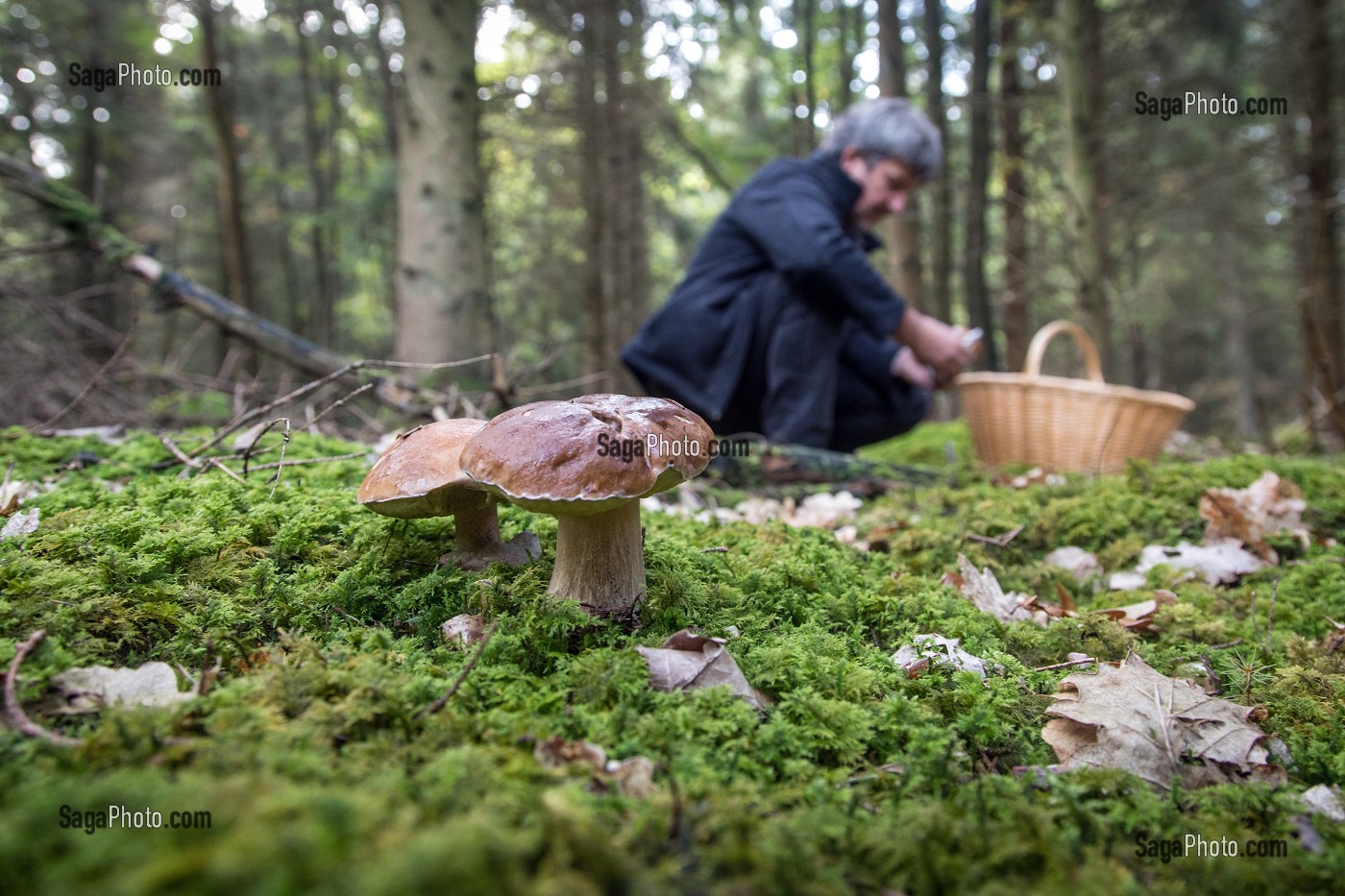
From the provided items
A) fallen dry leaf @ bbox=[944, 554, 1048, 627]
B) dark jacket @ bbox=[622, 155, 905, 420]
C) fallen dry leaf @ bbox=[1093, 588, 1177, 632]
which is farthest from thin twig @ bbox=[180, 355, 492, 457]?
dark jacket @ bbox=[622, 155, 905, 420]

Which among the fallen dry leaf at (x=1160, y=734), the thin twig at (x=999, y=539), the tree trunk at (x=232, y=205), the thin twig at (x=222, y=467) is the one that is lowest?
the fallen dry leaf at (x=1160, y=734)

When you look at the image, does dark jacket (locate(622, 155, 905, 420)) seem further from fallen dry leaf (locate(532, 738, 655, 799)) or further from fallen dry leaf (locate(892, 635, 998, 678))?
fallen dry leaf (locate(532, 738, 655, 799))

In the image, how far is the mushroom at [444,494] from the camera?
163cm

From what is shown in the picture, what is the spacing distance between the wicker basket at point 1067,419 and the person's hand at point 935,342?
0.19 meters

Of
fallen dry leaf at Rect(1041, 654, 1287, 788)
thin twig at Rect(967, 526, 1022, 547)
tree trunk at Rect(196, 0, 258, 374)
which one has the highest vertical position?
tree trunk at Rect(196, 0, 258, 374)

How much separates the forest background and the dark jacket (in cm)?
87

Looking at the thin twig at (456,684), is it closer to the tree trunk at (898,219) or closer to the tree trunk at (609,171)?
the tree trunk at (609,171)

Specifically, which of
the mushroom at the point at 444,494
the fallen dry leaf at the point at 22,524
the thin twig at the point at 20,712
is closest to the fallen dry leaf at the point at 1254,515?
the mushroom at the point at 444,494

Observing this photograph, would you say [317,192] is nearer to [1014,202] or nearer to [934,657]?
[1014,202]

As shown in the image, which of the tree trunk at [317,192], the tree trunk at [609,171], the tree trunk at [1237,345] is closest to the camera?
the tree trunk at [609,171]

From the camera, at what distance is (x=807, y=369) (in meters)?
4.91

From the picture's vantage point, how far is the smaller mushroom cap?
162cm

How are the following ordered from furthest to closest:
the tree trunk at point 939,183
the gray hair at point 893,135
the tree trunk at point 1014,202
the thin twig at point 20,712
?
1. the tree trunk at point 939,183
2. the tree trunk at point 1014,202
3. the gray hair at point 893,135
4. the thin twig at point 20,712

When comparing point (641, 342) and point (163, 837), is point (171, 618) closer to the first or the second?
point (163, 837)
